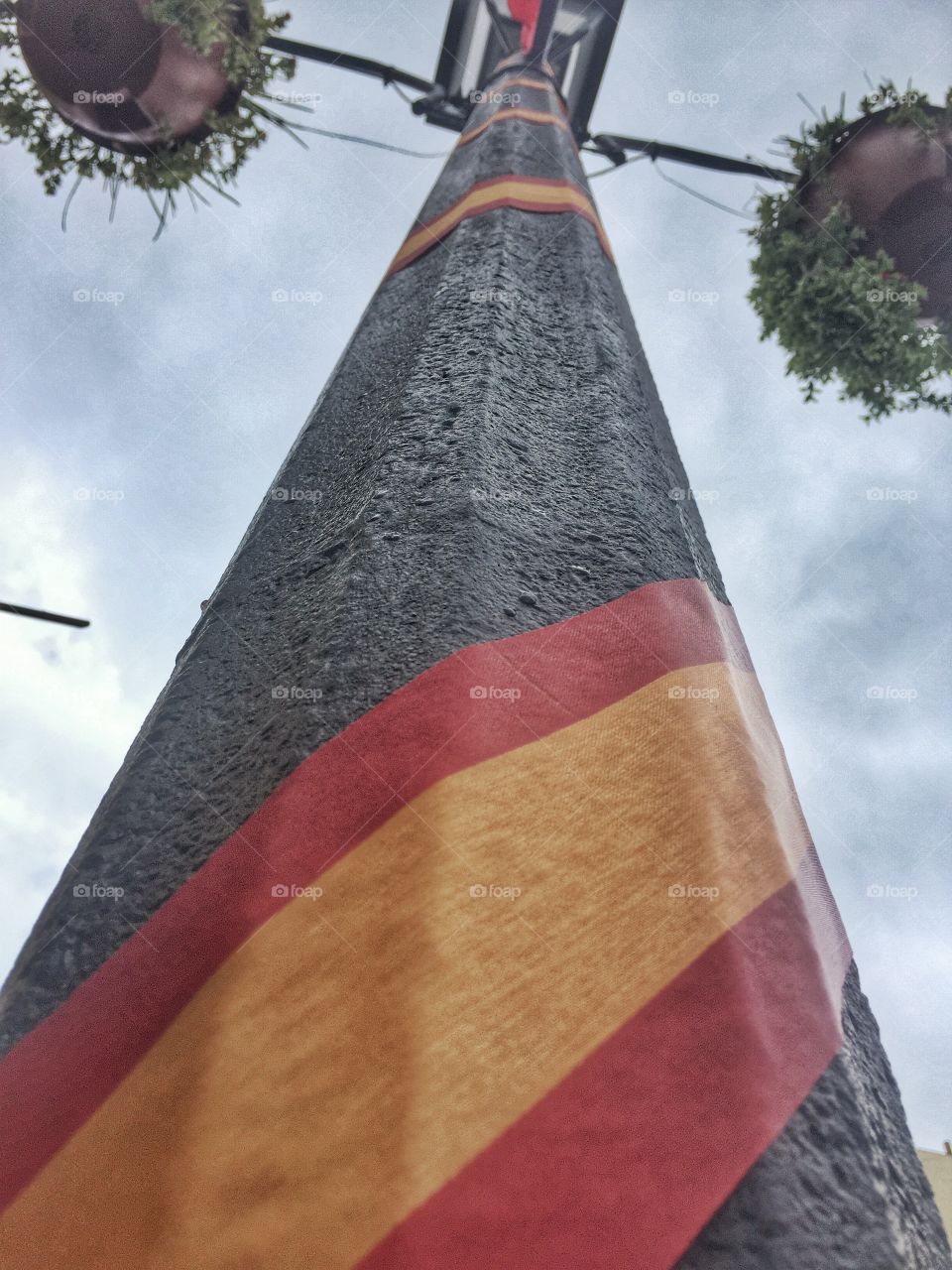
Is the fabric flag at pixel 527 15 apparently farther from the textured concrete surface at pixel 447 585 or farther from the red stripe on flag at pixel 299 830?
the red stripe on flag at pixel 299 830

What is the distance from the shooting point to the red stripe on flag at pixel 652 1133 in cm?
85

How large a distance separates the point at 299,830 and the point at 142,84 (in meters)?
2.49

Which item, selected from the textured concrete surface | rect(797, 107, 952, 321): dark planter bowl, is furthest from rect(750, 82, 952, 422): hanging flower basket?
the textured concrete surface

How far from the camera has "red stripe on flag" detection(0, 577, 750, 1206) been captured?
3.50ft

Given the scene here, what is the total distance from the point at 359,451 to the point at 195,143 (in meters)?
1.61

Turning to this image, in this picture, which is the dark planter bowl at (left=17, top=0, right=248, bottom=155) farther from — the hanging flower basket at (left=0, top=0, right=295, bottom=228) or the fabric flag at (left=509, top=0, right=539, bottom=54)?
the fabric flag at (left=509, top=0, right=539, bottom=54)

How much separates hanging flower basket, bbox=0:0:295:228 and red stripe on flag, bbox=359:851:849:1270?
280 centimetres

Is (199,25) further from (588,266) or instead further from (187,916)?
(187,916)

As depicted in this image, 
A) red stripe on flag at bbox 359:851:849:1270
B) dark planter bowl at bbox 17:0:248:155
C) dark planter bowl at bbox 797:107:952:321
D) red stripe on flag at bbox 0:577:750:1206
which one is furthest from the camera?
dark planter bowl at bbox 797:107:952:321

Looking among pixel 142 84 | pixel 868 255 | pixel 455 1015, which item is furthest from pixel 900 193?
pixel 455 1015

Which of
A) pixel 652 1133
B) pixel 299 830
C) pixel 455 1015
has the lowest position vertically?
pixel 652 1133

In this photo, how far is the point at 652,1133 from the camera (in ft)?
3.02

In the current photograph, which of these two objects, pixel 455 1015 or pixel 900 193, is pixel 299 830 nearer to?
pixel 455 1015

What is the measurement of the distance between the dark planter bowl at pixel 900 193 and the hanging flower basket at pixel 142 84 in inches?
74.0
